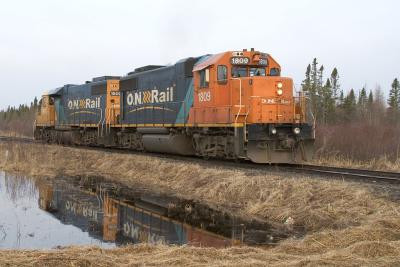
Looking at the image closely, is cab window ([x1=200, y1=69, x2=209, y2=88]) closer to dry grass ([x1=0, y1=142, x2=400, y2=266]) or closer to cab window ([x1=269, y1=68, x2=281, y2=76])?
cab window ([x1=269, y1=68, x2=281, y2=76])

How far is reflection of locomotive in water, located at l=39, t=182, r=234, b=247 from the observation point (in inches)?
347

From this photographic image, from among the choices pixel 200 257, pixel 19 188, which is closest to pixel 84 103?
pixel 19 188

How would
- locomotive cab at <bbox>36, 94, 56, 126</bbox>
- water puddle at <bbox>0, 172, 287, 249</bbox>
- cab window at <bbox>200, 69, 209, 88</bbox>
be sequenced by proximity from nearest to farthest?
1. water puddle at <bbox>0, 172, 287, 249</bbox>
2. cab window at <bbox>200, 69, 209, 88</bbox>
3. locomotive cab at <bbox>36, 94, 56, 126</bbox>

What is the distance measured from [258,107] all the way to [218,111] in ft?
4.90

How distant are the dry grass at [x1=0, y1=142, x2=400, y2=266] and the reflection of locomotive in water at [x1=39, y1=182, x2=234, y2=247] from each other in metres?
1.48

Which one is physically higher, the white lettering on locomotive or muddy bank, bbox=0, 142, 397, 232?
the white lettering on locomotive

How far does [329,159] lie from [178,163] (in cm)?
699

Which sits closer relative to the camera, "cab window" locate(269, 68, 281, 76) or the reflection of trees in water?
the reflection of trees in water

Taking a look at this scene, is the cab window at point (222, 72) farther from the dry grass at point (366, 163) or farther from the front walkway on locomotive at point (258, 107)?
the dry grass at point (366, 163)

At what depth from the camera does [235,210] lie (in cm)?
1126

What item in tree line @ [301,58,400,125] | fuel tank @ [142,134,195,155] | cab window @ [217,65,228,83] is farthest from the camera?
tree line @ [301,58,400,125]

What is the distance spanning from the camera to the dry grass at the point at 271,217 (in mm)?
6238

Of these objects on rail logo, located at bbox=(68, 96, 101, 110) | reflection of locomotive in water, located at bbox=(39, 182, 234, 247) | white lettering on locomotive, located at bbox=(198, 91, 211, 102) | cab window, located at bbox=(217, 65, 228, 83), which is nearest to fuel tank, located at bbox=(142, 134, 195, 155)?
white lettering on locomotive, located at bbox=(198, 91, 211, 102)

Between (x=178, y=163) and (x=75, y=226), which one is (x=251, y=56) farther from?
(x=75, y=226)
